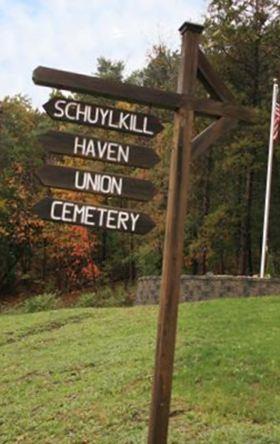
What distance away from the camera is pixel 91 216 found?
18.5ft

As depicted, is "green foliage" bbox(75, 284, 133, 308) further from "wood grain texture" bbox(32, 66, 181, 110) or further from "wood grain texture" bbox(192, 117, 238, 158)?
"wood grain texture" bbox(32, 66, 181, 110)

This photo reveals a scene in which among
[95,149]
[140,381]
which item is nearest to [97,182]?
[95,149]

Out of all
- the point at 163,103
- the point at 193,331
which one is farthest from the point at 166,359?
the point at 193,331

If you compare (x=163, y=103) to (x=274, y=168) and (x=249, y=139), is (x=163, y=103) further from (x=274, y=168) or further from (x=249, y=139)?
(x=274, y=168)

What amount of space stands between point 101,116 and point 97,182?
21.4 inches

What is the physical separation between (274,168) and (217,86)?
22555 mm

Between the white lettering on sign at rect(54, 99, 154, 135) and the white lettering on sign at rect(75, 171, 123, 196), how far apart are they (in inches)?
16.7

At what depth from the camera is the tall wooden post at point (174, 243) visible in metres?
5.65

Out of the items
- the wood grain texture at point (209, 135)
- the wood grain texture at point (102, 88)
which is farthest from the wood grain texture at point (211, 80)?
the wood grain texture at point (102, 88)

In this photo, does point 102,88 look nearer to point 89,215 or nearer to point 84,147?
point 84,147

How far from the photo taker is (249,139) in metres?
26.4

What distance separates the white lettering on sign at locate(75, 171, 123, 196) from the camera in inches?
222

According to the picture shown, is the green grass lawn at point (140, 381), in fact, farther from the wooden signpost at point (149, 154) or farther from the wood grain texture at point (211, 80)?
the wood grain texture at point (211, 80)

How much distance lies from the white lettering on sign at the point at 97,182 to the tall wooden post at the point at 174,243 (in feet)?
1.51
